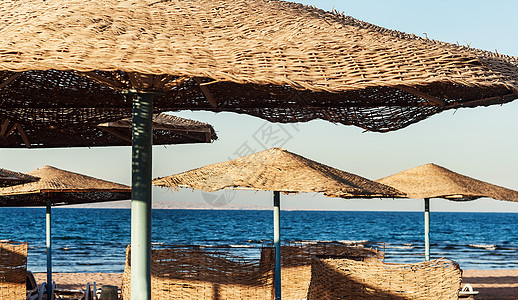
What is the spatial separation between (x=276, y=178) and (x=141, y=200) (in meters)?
2.67

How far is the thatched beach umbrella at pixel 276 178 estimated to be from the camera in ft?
17.3

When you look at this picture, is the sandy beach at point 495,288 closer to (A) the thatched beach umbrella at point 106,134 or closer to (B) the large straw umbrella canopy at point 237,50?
(A) the thatched beach umbrella at point 106,134

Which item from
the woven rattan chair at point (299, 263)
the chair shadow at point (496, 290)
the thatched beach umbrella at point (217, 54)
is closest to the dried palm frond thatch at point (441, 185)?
the woven rattan chair at point (299, 263)

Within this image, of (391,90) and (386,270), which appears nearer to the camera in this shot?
(391,90)

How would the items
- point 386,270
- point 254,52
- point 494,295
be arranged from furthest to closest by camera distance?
point 494,295, point 386,270, point 254,52

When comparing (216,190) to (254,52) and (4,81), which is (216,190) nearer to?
(4,81)

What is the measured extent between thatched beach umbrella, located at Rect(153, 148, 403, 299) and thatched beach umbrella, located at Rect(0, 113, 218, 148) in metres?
0.36

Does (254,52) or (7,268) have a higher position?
(254,52)

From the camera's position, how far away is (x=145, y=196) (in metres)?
2.97

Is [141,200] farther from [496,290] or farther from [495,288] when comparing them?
[495,288]

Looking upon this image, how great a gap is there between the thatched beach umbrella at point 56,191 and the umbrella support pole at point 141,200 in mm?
4650

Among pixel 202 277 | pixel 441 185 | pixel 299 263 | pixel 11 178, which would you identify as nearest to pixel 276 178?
pixel 202 277

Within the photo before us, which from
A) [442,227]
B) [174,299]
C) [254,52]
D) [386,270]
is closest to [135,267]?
[254,52]

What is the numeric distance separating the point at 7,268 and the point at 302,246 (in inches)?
146
